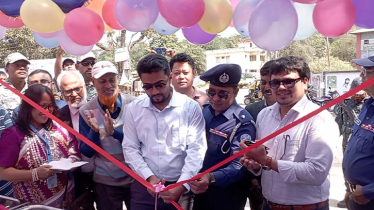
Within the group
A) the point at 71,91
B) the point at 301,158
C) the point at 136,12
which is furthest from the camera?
the point at 71,91

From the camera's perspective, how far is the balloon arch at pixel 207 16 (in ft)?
6.14

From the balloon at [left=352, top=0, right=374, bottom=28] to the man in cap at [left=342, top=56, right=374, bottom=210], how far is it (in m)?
0.38

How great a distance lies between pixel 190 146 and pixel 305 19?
115 cm

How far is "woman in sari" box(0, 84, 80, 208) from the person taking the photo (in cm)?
199

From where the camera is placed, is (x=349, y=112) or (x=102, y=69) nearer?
(x=102, y=69)

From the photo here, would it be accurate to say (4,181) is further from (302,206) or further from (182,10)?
(302,206)

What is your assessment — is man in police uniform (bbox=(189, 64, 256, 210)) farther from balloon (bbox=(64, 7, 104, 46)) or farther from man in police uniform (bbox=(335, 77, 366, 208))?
man in police uniform (bbox=(335, 77, 366, 208))

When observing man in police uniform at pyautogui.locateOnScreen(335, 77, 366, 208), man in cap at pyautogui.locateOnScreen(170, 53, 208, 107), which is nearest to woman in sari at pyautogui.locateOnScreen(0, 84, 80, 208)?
man in cap at pyautogui.locateOnScreen(170, 53, 208, 107)

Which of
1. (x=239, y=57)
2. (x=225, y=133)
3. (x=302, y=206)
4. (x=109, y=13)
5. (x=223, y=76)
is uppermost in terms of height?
(x=239, y=57)

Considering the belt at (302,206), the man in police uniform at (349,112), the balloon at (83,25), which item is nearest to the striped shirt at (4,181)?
the balloon at (83,25)

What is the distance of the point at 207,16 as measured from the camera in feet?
7.03

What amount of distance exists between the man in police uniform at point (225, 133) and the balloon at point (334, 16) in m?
0.58

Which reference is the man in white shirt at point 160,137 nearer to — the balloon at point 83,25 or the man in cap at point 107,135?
the man in cap at point 107,135

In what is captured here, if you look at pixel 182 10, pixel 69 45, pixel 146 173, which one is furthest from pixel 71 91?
pixel 182 10
